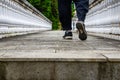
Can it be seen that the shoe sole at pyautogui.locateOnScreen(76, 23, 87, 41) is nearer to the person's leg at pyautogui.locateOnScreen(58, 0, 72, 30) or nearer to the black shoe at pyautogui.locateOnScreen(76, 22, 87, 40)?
the black shoe at pyautogui.locateOnScreen(76, 22, 87, 40)

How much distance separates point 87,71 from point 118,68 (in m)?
0.25

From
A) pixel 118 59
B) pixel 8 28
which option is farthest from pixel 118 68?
pixel 8 28

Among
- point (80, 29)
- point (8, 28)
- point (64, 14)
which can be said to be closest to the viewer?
point (80, 29)

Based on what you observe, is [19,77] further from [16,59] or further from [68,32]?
[68,32]

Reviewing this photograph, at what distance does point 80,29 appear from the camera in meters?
5.39

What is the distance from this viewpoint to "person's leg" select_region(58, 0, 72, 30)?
5.91 metres

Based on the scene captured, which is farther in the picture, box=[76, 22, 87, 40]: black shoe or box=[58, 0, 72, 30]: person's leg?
box=[58, 0, 72, 30]: person's leg

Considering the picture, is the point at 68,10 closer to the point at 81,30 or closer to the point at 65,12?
the point at 65,12

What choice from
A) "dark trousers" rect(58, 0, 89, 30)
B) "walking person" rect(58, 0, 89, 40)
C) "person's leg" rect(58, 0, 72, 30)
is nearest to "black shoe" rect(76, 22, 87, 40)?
"walking person" rect(58, 0, 89, 40)

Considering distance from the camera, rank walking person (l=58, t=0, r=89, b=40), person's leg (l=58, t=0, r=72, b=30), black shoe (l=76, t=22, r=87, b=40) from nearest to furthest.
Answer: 1. black shoe (l=76, t=22, r=87, b=40)
2. walking person (l=58, t=0, r=89, b=40)
3. person's leg (l=58, t=0, r=72, b=30)

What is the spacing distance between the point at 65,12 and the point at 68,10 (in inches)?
2.9

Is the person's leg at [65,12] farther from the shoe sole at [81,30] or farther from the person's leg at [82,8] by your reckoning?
the shoe sole at [81,30]

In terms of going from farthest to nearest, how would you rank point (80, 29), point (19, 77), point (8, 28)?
point (8, 28) → point (80, 29) → point (19, 77)

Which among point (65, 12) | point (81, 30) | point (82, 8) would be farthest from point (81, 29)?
point (65, 12)
